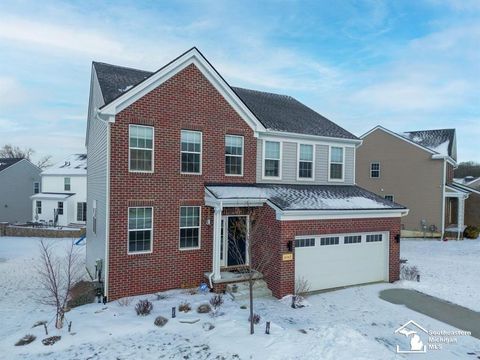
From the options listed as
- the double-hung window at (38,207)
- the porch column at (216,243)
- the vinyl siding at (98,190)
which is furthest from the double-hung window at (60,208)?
the porch column at (216,243)

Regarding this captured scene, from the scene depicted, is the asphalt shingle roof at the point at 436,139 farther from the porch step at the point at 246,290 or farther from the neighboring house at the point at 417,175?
the porch step at the point at 246,290

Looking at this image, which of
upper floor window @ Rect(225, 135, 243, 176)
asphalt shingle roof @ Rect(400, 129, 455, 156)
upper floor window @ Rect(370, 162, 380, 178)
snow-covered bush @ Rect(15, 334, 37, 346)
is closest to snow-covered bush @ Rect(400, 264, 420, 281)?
upper floor window @ Rect(225, 135, 243, 176)

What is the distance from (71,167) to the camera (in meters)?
35.8

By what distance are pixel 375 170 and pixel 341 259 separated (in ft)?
59.2

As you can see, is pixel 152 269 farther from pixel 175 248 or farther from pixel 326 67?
pixel 326 67

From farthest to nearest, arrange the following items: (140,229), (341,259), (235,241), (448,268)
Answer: (448,268), (235,241), (341,259), (140,229)

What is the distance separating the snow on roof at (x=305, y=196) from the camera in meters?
12.7

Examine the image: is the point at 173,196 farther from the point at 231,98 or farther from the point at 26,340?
the point at 26,340

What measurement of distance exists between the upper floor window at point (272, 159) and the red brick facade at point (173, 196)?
Result: 197 cm

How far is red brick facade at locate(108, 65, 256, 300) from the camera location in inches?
456

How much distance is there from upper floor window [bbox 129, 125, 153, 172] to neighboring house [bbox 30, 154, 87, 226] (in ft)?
78.7

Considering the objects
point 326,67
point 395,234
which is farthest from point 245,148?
point 326,67

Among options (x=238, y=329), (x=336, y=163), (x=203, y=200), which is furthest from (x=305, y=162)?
(x=238, y=329)

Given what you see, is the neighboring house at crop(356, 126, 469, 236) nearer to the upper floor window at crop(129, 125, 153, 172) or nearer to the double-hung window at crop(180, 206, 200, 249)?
the double-hung window at crop(180, 206, 200, 249)
